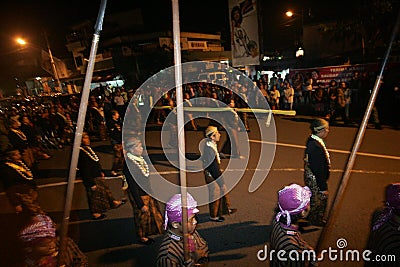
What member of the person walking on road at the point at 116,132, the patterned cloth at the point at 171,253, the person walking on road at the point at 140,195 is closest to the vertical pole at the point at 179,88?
the patterned cloth at the point at 171,253

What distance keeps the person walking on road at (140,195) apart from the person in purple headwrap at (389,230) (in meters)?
2.97

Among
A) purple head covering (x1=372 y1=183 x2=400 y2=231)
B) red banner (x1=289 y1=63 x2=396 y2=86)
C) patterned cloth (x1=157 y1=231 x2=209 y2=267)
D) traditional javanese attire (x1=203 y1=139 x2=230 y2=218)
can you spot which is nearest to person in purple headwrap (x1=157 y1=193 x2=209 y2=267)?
patterned cloth (x1=157 y1=231 x2=209 y2=267)

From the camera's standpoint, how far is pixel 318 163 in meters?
3.83

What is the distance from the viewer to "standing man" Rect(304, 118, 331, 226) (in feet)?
12.5

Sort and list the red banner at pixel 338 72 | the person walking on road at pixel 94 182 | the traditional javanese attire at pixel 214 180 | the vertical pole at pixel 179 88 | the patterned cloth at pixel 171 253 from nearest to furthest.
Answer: the vertical pole at pixel 179 88 < the patterned cloth at pixel 171 253 < the traditional javanese attire at pixel 214 180 < the person walking on road at pixel 94 182 < the red banner at pixel 338 72

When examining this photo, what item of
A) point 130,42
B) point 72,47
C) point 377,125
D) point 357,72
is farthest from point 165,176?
point 72,47

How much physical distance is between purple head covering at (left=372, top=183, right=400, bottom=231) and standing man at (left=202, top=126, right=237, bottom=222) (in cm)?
254

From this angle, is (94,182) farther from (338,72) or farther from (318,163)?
(338,72)

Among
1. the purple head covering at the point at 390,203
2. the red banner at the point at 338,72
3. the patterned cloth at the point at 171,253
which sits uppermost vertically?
the red banner at the point at 338,72

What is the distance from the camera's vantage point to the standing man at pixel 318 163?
381 centimetres

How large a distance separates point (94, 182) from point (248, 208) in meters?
3.07

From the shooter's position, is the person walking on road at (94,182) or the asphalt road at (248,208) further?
the person walking on road at (94,182)

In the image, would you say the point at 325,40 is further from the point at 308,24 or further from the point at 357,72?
the point at 357,72

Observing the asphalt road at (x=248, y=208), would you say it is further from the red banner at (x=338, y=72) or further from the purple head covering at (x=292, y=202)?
the red banner at (x=338, y=72)
